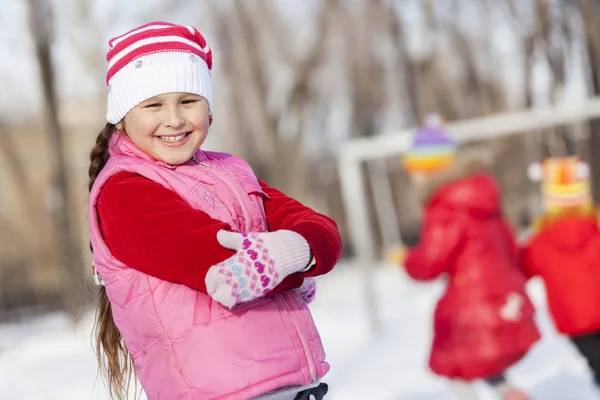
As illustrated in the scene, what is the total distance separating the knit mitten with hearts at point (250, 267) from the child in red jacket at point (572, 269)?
299 centimetres

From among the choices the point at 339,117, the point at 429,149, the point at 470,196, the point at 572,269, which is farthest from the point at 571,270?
the point at 339,117

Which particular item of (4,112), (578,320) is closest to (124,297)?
(578,320)

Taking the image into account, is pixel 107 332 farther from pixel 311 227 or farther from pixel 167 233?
pixel 311 227

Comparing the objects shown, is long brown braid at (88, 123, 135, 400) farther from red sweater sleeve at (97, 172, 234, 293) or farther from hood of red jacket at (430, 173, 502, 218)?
hood of red jacket at (430, 173, 502, 218)

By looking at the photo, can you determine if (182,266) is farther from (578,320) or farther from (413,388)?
(413,388)

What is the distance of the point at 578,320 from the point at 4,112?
1890 centimetres

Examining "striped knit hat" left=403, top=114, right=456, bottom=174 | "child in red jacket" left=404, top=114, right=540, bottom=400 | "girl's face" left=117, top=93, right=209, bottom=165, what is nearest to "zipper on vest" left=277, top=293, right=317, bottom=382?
"girl's face" left=117, top=93, right=209, bottom=165

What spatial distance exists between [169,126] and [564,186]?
333cm

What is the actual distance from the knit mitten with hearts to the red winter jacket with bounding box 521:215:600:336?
9.79 feet

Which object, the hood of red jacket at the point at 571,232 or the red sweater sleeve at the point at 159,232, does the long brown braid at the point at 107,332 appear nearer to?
the red sweater sleeve at the point at 159,232

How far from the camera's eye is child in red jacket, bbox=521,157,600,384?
4.39m

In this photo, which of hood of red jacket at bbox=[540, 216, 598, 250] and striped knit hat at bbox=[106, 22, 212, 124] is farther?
hood of red jacket at bbox=[540, 216, 598, 250]

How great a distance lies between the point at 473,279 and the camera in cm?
454

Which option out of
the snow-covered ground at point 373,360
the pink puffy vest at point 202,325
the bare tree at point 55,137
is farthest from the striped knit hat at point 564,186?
the bare tree at point 55,137
